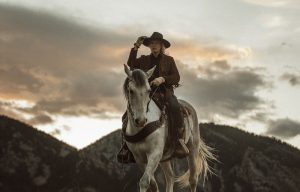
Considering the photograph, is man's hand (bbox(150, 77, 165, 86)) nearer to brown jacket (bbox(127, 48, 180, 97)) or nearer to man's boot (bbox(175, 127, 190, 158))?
brown jacket (bbox(127, 48, 180, 97))

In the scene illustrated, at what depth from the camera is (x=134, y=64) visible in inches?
574

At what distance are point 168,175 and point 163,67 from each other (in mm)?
3917

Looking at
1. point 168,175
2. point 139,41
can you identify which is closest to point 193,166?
point 168,175

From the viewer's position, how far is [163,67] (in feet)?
48.2

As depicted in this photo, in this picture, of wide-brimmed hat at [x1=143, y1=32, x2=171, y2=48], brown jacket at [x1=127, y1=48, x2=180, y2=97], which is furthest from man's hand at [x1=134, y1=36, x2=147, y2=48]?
wide-brimmed hat at [x1=143, y1=32, x2=171, y2=48]

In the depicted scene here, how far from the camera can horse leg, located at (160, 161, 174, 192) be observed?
16078mm

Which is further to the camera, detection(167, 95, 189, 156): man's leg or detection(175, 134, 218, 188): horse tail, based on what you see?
detection(175, 134, 218, 188): horse tail

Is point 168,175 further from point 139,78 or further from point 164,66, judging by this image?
point 139,78

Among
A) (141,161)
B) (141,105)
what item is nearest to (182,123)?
(141,161)

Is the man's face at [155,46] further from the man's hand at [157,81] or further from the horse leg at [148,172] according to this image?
the horse leg at [148,172]

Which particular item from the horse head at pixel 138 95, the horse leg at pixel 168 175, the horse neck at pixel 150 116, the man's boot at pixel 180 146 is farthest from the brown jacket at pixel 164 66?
the horse leg at pixel 168 175

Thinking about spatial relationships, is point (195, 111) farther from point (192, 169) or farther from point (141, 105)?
point (141, 105)

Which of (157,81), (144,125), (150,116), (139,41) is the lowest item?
(144,125)

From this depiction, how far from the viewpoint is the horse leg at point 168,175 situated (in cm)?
1608
